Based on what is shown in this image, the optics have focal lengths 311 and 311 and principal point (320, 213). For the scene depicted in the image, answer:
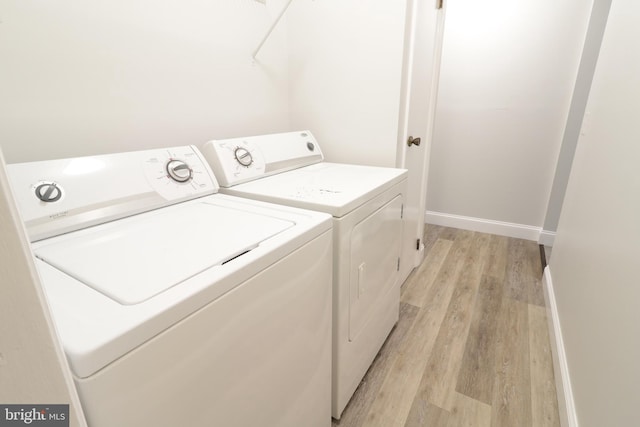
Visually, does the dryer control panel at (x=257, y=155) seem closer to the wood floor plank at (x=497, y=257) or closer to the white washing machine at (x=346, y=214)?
the white washing machine at (x=346, y=214)

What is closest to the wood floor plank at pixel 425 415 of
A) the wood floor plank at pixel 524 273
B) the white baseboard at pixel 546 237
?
the wood floor plank at pixel 524 273

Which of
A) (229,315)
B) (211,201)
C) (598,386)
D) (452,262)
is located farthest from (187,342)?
(452,262)

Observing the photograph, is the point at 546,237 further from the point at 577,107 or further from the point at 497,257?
the point at 577,107

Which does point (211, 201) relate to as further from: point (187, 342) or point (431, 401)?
point (431, 401)

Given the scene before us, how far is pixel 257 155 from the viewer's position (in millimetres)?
1448

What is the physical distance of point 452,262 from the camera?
252 cm

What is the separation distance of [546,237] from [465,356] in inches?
71.6

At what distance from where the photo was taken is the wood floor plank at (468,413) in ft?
4.05

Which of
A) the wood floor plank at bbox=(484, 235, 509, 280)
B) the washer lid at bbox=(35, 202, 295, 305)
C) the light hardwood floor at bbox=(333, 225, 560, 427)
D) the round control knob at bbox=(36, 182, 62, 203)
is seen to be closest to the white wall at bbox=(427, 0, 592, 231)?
the wood floor plank at bbox=(484, 235, 509, 280)

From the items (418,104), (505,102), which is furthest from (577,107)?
(418,104)

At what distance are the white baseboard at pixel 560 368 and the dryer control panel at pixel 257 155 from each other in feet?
4.95

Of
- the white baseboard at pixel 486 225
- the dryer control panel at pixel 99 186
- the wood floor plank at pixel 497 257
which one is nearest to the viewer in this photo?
the dryer control panel at pixel 99 186
